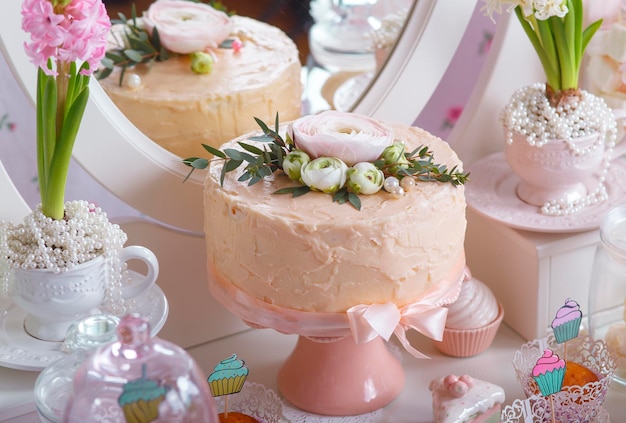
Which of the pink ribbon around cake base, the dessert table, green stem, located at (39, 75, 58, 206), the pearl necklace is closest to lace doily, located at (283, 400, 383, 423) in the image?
the dessert table

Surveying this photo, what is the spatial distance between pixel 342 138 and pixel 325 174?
5 centimetres

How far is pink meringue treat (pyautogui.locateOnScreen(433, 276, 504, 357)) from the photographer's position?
104cm

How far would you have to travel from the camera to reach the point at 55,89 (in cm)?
81

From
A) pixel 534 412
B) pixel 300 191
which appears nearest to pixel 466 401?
pixel 534 412

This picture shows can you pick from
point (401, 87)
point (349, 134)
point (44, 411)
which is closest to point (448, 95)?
point (401, 87)

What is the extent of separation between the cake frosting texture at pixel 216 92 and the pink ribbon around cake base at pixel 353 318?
214mm

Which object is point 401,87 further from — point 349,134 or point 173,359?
point 173,359

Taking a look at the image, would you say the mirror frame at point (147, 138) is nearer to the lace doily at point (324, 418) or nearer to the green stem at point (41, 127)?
the green stem at point (41, 127)

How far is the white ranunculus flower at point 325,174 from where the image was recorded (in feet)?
2.73

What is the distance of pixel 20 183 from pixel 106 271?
0.22 meters

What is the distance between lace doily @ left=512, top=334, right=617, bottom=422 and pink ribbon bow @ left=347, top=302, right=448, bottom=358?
0.43 feet

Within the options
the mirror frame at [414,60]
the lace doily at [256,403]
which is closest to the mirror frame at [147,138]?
the mirror frame at [414,60]

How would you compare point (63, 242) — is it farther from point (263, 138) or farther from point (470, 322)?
point (470, 322)

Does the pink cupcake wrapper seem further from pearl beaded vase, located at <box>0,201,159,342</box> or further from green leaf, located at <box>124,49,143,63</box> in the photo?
green leaf, located at <box>124,49,143,63</box>
